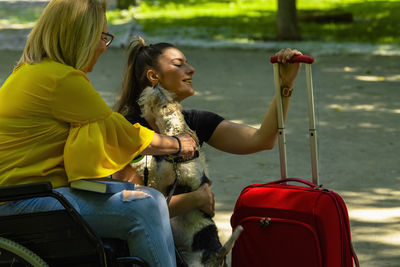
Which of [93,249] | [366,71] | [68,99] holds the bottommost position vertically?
[366,71]

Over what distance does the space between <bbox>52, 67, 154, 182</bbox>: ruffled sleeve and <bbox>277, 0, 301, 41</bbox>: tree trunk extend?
38.2ft

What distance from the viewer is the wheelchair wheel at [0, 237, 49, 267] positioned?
8.41 feet

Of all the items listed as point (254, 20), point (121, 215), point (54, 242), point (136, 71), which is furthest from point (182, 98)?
point (254, 20)

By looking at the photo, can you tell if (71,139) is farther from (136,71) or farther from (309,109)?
(309,109)

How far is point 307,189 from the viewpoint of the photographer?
2938 millimetres

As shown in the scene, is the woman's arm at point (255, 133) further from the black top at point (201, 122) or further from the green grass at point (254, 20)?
the green grass at point (254, 20)

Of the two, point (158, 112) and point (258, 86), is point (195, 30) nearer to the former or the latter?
point (258, 86)

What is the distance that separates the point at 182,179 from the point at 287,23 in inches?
444

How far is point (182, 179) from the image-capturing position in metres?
3.13

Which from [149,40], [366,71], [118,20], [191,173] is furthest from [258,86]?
[118,20]

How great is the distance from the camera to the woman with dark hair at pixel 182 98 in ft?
10.5

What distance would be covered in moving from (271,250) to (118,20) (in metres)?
15.4

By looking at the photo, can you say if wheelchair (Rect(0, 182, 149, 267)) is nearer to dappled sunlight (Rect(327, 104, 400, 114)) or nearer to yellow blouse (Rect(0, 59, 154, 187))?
yellow blouse (Rect(0, 59, 154, 187))

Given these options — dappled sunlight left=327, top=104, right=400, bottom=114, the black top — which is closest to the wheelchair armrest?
Answer: the black top
